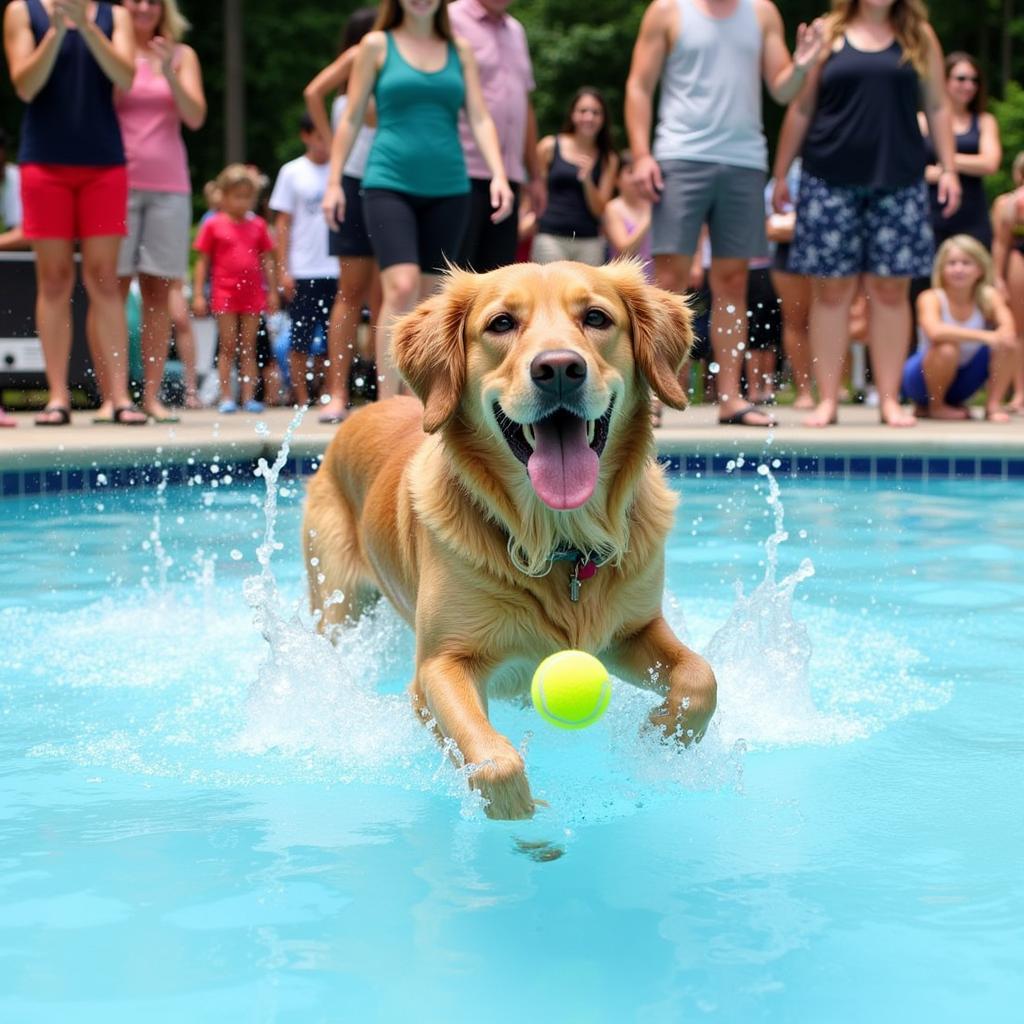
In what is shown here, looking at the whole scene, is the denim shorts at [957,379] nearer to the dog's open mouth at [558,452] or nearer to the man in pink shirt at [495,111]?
the man in pink shirt at [495,111]

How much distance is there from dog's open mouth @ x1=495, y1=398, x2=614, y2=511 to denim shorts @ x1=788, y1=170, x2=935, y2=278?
5.06 m

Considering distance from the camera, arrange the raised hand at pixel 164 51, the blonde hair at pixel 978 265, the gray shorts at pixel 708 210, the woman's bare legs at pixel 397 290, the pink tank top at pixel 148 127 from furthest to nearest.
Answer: the blonde hair at pixel 978 265 < the pink tank top at pixel 148 127 < the raised hand at pixel 164 51 < the gray shorts at pixel 708 210 < the woman's bare legs at pixel 397 290

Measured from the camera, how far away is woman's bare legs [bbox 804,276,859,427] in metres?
8.07

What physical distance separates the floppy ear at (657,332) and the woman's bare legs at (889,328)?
15.9ft

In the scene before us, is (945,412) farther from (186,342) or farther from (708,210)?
(186,342)

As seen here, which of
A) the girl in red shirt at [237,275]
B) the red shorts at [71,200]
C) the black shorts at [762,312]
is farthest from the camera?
the black shorts at [762,312]

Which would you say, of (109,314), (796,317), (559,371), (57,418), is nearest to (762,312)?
(796,317)

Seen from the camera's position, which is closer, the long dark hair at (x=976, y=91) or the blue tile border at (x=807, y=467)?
the blue tile border at (x=807, y=467)

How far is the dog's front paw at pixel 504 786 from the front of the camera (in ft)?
9.36

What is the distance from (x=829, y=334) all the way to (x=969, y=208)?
2.22 m

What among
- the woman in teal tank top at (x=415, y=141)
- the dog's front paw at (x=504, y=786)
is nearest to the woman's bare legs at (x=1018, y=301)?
the woman in teal tank top at (x=415, y=141)

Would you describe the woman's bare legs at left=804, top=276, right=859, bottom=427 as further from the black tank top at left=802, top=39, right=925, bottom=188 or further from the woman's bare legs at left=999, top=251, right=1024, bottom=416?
the woman's bare legs at left=999, top=251, right=1024, bottom=416

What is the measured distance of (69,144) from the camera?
300 inches

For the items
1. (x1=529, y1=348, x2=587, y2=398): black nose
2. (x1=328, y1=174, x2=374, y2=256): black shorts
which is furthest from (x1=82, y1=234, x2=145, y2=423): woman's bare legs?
(x1=529, y1=348, x2=587, y2=398): black nose
